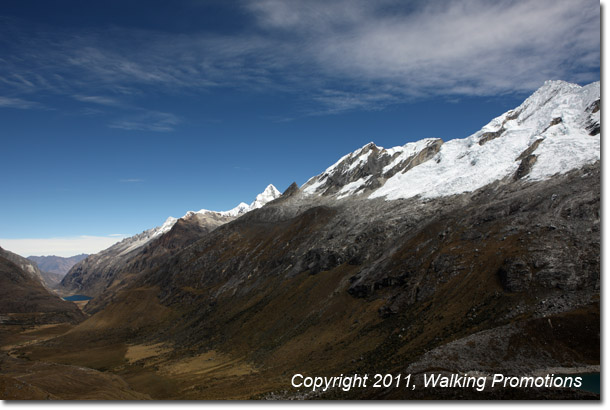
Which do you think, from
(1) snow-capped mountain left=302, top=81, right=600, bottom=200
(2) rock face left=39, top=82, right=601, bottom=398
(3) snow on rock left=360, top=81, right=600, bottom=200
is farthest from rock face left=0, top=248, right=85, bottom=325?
(3) snow on rock left=360, top=81, right=600, bottom=200

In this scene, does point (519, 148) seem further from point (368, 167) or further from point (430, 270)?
point (368, 167)

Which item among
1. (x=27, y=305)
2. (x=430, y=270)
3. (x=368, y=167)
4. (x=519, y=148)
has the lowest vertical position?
(x=27, y=305)

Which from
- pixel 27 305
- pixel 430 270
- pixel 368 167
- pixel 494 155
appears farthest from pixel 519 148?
pixel 27 305

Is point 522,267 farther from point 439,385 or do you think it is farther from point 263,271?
point 263,271

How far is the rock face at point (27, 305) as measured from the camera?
6573 inches

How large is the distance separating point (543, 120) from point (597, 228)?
77611 mm

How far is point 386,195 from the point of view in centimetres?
12294

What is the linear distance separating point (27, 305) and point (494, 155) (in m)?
209

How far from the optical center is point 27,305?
179250mm

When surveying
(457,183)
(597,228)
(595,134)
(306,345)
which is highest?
(595,134)

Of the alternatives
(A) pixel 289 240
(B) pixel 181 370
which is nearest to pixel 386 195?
(A) pixel 289 240

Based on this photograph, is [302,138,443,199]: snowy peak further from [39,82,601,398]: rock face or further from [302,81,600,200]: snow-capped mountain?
[39,82,601,398]: rock face

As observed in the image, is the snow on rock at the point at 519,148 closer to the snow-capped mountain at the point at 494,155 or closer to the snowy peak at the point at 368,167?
the snow-capped mountain at the point at 494,155

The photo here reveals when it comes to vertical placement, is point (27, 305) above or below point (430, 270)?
below
